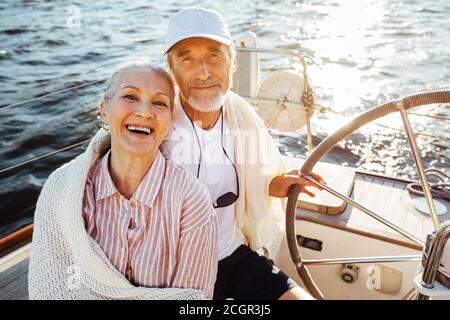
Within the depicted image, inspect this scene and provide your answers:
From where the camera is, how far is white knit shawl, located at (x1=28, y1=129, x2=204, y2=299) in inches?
51.3

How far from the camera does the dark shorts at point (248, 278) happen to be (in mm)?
1671

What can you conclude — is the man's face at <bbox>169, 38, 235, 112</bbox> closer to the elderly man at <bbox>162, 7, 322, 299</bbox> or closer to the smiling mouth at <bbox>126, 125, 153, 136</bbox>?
the elderly man at <bbox>162, 7, 322, 299</bbox>

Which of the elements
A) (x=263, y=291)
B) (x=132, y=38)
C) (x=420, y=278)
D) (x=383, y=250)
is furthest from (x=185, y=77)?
(x=132, y=38)

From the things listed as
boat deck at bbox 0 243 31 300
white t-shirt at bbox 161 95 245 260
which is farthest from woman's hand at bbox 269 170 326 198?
boat deck at bbox 0 243 31 300

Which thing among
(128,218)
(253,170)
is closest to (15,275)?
(128,218)

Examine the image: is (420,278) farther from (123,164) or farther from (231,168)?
(123,164)

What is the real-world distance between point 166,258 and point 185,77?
2.35 feet

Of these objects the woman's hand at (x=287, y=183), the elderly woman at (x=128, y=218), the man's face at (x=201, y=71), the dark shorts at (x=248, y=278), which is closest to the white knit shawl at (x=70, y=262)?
the elderly woman at (x=128, y=218)

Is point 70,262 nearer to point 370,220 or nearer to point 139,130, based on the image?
point 139,130

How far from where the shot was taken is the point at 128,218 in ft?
4.51

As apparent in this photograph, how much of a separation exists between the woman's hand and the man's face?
17.4 inches

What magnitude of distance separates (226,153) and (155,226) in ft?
1.71

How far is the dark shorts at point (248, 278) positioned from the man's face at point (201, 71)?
25.2 inches

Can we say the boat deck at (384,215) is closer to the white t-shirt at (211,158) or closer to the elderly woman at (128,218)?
the white t-shirt at (211,158)
